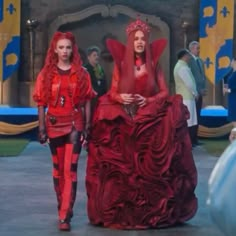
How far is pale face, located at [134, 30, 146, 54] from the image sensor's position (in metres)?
7.39

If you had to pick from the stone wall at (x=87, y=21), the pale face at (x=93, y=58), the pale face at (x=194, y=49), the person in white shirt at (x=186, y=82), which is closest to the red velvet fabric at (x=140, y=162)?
the pale face at (x=93, y=58)

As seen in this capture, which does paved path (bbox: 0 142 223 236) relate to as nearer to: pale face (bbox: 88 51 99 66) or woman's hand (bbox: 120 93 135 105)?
woman's hand (bbox: 120 93 135 105)

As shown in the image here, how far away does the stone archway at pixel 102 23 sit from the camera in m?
24.0

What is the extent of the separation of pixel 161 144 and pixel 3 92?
16799mm

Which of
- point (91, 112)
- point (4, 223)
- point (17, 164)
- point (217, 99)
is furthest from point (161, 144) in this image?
point (217, 99)

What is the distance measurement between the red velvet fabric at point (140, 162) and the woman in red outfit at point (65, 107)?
205 mm

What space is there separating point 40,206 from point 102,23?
51.7 feet

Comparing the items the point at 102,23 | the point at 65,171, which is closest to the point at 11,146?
the point at 65,171

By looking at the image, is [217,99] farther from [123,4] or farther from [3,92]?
[3,92]

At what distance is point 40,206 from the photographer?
887 cm

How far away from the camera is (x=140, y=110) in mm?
7355

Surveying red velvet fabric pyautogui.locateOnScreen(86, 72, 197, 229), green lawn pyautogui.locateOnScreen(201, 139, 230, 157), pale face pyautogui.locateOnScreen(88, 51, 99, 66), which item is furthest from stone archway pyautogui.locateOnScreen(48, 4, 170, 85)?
red velvet fabric pyautogui.locateOnScreen(86, 72, 197, 229)

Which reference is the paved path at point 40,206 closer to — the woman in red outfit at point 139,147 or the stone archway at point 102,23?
the woman in red outfit at point 139,147

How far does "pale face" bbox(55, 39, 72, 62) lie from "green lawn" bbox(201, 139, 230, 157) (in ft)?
23.8
